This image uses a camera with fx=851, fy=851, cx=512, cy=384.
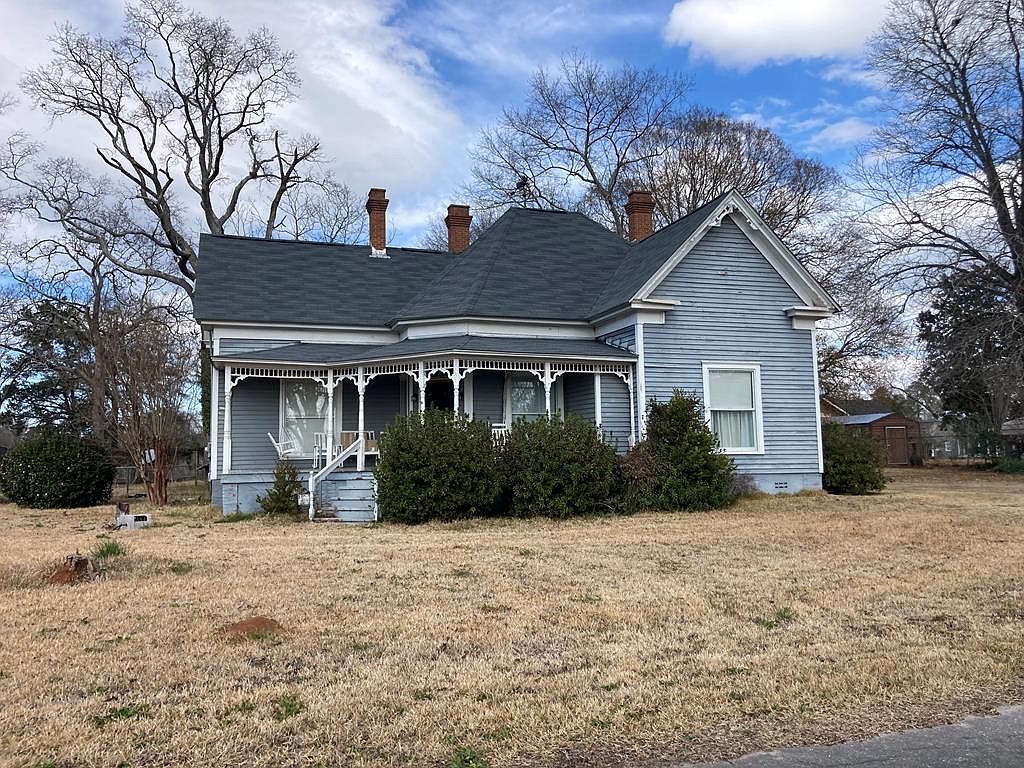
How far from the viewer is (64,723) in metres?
4.68

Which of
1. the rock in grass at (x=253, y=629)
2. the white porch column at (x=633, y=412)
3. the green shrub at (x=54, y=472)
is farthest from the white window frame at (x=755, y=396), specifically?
the green shrub at (x=54, y=472)

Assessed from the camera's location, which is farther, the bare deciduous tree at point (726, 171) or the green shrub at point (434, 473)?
the bare deciduous tree at point (726, 171)

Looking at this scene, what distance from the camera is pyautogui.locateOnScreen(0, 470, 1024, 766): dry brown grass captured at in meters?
4.52

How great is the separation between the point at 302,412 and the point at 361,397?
10.5ft

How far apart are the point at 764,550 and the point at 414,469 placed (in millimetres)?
6393

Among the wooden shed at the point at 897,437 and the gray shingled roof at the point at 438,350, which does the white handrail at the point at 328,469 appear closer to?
the gray shingled roof at the point at 438,350

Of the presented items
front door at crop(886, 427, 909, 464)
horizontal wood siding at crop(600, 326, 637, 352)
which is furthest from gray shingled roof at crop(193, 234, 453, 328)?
front door at crop(886, 427, 909, 464)

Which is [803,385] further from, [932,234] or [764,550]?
[932,234]

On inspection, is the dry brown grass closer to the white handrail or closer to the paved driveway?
the paved driveway

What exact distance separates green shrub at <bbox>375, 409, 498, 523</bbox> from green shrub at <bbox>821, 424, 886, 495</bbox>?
9.12 metres

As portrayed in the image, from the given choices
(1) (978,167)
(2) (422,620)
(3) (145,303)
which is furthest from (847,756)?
(3) (145,303)

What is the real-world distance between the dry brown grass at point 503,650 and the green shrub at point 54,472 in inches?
450

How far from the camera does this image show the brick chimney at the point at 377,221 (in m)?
24.1

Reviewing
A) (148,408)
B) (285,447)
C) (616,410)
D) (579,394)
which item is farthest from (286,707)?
(148,408)
